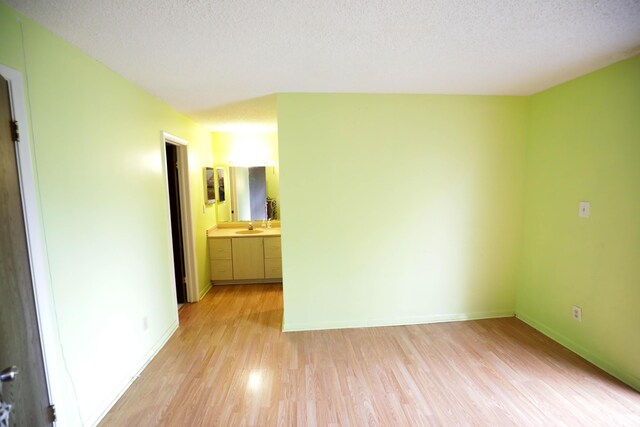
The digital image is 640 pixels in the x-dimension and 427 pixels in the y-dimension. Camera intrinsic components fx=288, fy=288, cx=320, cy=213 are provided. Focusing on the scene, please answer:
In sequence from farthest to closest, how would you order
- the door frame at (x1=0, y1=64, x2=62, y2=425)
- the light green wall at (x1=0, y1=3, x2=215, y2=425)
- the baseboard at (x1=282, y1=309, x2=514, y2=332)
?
the baseboard at (x1=282, y1=309, x2=514, y2=332) < the light green wall at (x1=0, y1=3, x2=215, y2=425) < the door frame at (x1=0, y1=64, x2=62, y2=425)

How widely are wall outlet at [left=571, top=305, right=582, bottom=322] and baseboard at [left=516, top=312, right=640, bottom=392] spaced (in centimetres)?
22

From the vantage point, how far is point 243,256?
4.22 metres

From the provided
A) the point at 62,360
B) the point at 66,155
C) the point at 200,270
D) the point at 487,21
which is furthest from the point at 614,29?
the point at 200,270

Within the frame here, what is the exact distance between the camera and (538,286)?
112 inches

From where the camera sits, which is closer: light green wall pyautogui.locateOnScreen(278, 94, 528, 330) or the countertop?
light green wall pyautogui.locateOnScreen(278, 94, 528, 330)

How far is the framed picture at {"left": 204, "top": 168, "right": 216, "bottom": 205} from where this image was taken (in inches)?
→ 161

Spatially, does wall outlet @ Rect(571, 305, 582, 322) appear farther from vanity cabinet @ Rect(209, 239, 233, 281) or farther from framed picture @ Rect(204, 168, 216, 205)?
framed picture @ Rect(204, 168, 216, 205)

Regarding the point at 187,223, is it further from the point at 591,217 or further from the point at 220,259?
the point at 591,217

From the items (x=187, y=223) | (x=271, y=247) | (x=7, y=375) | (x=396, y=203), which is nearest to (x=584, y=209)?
(x=396, y=203)

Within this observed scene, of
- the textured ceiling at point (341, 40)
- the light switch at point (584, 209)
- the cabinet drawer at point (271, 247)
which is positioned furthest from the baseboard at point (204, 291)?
the light switch at point (584, 209)

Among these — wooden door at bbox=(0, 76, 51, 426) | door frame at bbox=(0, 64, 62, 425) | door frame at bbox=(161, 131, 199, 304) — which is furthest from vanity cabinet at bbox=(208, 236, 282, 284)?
wooden door at bbox=(0, 76, 51, 426)

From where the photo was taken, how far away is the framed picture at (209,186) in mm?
4090

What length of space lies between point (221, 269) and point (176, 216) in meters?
1.11

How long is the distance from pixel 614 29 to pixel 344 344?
2.85 meters
